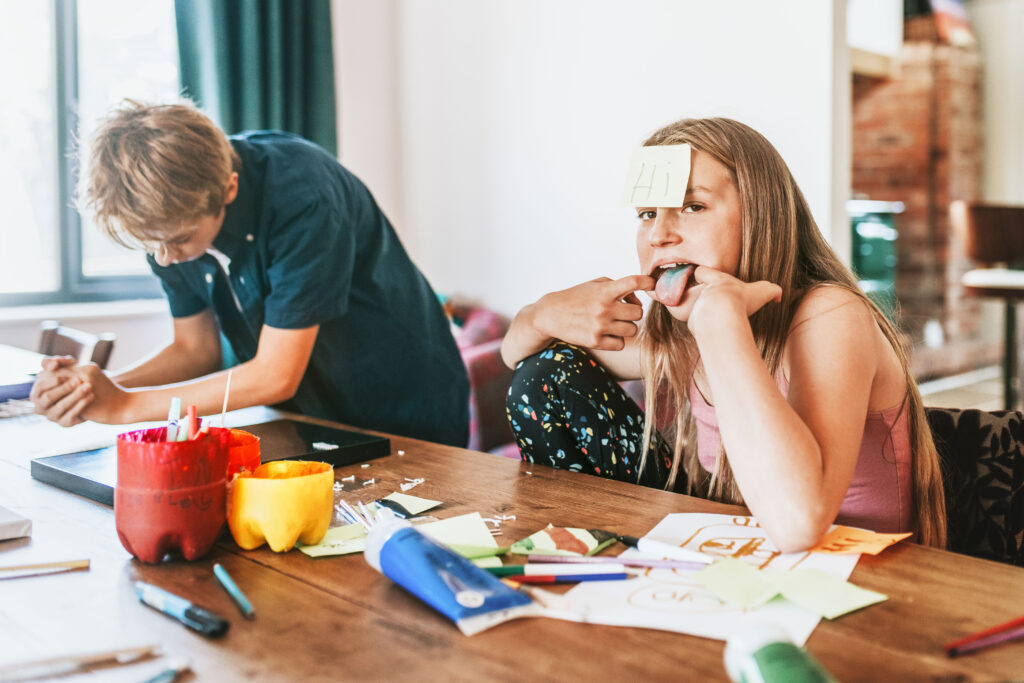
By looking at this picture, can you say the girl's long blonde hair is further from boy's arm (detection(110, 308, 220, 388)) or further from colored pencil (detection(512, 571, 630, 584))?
boy's arm (detection(110, 308, 220, 388))

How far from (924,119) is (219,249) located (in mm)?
4660

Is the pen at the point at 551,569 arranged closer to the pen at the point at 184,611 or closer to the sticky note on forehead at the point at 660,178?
the pen at the point at 184,611

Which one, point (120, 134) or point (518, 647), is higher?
point (120, 134)

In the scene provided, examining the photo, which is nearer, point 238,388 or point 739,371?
point 739,371

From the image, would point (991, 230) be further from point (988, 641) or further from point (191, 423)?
point (191, 423)

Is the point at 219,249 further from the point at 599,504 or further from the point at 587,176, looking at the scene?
the point at 587,176

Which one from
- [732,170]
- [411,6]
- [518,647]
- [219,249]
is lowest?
[518,647]

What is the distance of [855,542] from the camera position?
2.82ft

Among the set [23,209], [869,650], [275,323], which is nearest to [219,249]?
[275,323]

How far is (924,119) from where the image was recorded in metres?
5.07

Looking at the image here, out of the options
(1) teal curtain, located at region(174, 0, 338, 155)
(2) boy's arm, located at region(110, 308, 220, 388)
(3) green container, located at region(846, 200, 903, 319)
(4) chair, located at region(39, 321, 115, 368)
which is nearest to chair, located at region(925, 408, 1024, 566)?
(2) boy's arm, located at region(110, 308, 220, 388)

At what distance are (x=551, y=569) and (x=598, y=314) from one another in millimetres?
568

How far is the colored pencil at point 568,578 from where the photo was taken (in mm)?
764

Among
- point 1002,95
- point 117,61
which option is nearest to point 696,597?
point 117,61
